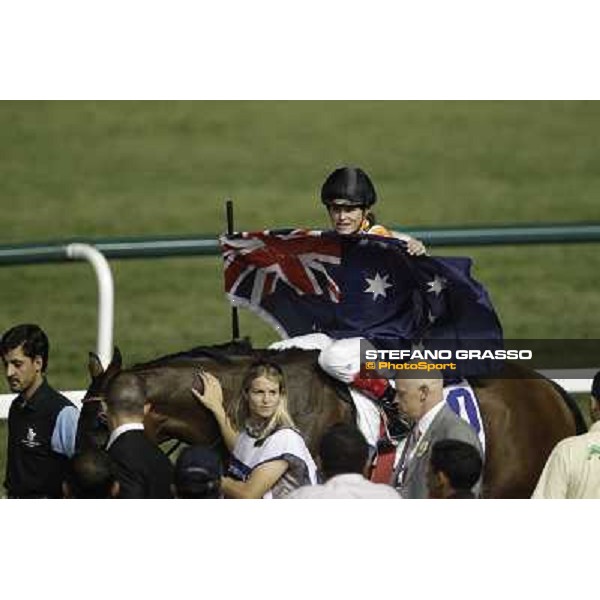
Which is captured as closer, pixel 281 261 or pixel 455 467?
pixel 455 467

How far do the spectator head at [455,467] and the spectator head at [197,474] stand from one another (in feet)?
2.73

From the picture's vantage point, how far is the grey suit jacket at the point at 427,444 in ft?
27.9

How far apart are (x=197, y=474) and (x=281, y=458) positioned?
717mm

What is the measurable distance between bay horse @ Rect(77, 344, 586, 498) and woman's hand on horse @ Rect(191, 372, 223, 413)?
3 centimetres

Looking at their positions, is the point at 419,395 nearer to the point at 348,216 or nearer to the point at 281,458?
the point at 281,458

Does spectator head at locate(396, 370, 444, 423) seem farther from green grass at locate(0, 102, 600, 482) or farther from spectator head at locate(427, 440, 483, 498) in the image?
green grass at locate(0, 102, 600, 482)

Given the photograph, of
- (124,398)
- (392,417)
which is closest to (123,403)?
(124,398)

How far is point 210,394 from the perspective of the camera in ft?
29.0

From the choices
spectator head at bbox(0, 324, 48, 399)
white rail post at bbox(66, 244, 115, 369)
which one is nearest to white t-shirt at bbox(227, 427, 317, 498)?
spectator head at bbox(0, 324, 48, 399)

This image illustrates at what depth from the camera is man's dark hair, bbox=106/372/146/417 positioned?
28.1 feet

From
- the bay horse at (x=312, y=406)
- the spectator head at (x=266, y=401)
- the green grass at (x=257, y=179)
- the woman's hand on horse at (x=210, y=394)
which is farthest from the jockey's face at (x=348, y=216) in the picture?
the green grass at (x=257, y=179)

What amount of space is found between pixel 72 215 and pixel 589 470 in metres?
11.3

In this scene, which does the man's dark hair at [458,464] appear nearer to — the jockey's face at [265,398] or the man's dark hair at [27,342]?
the jockey's face at [265,398]

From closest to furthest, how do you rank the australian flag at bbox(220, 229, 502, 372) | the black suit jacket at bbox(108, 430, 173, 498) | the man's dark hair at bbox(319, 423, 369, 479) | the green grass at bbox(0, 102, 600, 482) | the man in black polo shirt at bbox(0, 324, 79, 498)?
1. the man's dark hair at bbox(319, 423, 369, 479)
2. the black suit jacket at bbox(108, 430, 173, 498)
3. the man in black polo shirt at bbox(0, 324, 79, 498)
4. the australian flag at bbox(220, 229, 502, 372)
5. the green grass at bbox(0, 102, 600, 482)
